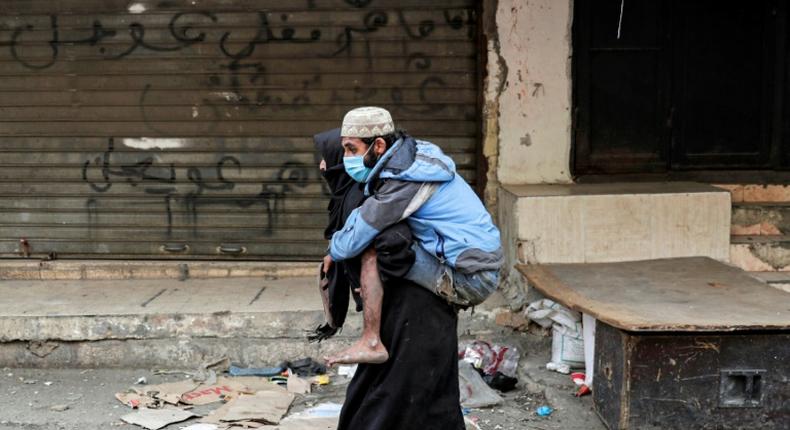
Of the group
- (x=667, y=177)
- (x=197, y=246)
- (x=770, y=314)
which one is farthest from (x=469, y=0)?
(x=770, y=314)

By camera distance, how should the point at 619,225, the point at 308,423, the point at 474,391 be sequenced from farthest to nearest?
the point at 619,225
the point at 474,391
the point at 308,423

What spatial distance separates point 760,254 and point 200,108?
4.03 m

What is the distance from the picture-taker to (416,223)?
133 inches

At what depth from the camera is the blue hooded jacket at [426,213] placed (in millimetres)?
3291

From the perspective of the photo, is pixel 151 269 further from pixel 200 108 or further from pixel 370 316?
pixel 370 316

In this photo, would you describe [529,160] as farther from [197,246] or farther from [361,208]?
[361,208]

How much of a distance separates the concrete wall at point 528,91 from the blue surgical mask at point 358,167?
9.42 feet

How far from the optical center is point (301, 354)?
5539 mm

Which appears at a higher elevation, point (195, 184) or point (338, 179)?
point (338, 179)

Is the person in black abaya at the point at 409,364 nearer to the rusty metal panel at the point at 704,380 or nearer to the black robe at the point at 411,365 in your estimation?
the black robe at the point at 411,365

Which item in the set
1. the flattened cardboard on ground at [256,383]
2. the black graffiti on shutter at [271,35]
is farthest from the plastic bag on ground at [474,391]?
the black graffiti on shutter at [271,35]

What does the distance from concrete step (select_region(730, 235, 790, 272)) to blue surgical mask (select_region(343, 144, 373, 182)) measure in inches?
132

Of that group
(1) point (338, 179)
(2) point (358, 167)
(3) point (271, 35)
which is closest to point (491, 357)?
(1) point (338, 179)

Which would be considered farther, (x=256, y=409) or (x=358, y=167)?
(x=256, y=409)
